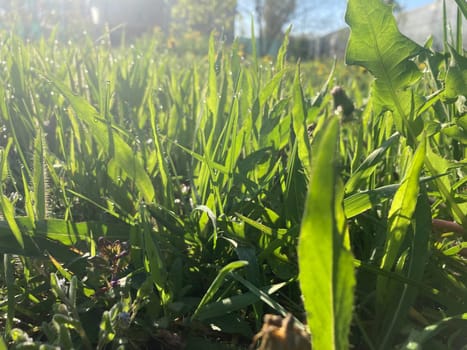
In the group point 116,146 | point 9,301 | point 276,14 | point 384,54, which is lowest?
point 276,14

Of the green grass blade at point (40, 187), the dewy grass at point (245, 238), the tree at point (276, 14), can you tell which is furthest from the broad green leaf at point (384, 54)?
the tree at point (276, 14)

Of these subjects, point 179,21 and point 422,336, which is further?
point 179,21

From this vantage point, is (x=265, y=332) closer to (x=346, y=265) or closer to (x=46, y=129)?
(x=346, y=265)

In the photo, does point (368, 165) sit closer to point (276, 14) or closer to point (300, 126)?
point (300, 126)

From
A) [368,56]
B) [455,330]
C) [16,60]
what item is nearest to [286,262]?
[455,330]

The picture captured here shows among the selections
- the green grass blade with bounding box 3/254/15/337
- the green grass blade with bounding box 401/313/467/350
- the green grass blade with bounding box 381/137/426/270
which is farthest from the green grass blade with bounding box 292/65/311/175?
the green grass blade with bounding box 3/254/15/337

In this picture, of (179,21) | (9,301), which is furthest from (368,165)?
(179,21)

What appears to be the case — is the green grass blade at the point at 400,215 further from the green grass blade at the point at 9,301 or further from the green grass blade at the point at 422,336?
the green grass blade at the point at 9,301
